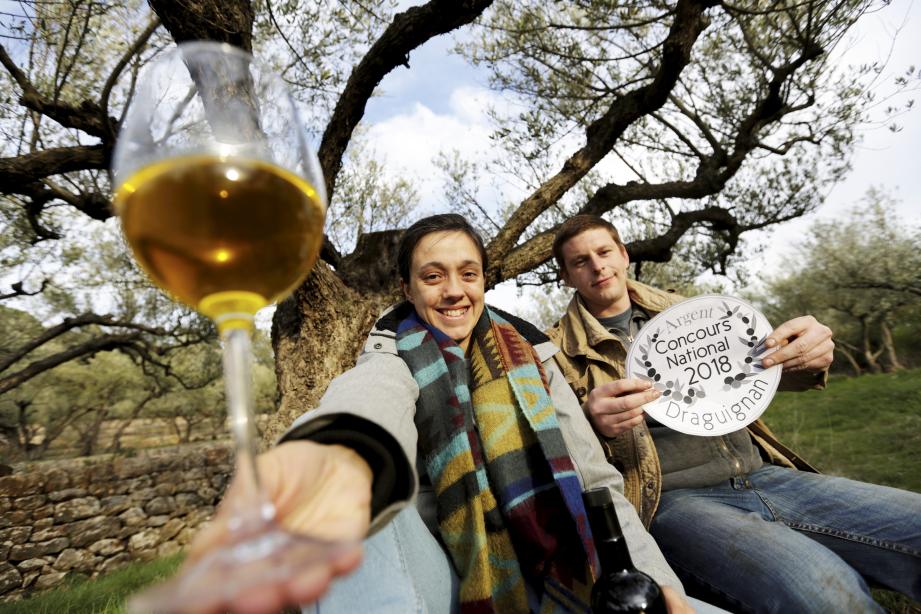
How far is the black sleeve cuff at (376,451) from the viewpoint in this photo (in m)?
Answer: 0.91

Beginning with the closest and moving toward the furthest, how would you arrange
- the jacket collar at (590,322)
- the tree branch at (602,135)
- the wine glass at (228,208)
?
1. the wine glass at (228,208)
2. the jacket collar at (590,322)
3. the tree branch at (602,135)

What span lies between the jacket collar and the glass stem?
2317 mm

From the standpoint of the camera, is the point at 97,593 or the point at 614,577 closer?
the point at 614,577

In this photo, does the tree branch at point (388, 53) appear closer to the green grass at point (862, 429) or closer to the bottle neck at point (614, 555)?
the bottle neck at point (614, 555)

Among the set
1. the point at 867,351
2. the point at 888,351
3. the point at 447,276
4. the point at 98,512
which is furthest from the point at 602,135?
the point at 888,351

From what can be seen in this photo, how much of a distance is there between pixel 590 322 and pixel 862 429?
14.1 metres

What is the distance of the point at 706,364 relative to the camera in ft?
7.90

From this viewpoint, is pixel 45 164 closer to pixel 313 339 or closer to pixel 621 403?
pixel 313 339

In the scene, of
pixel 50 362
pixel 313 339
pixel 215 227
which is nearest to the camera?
pixel 215 227

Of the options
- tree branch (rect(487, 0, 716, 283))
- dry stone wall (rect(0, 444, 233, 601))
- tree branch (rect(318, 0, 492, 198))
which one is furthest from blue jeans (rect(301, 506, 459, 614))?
dry stone wall (rect(0, 444, 233, 601))

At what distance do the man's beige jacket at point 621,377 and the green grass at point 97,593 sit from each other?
13.8ft

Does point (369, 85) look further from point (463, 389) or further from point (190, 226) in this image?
point (190, 226)

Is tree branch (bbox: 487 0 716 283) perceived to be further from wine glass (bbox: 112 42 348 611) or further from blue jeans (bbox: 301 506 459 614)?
wine glass (bbox: 112 42 348 611)

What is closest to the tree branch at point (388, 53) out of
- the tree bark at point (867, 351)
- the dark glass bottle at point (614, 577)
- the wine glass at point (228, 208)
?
the wine glass at point (228, 208)
